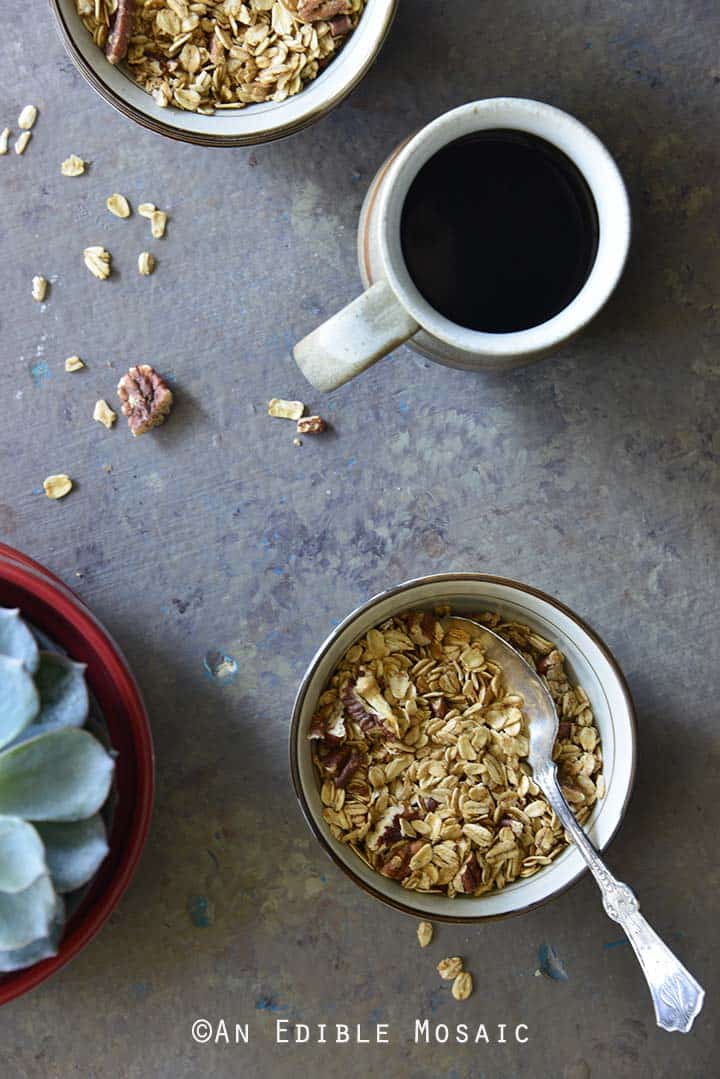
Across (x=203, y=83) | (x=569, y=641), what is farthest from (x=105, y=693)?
(x=203, y=83)

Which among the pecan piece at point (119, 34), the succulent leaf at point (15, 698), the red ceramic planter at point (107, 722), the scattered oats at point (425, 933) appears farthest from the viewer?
the scattered oats at point (425, 933)

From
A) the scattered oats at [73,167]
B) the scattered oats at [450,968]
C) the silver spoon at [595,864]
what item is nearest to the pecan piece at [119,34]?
the scattered oats at [73,167]

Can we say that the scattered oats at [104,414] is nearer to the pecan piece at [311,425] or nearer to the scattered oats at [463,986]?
the pecan piece at [311,425]

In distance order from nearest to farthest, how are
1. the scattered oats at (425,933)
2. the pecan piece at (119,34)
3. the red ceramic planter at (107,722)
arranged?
the red ceramic planter at (107,722) → the pecan piece at (119,34) → the scattered oats at (425,933)

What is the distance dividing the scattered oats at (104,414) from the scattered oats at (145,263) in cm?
12

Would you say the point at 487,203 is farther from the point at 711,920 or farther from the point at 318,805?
the point at 711,920

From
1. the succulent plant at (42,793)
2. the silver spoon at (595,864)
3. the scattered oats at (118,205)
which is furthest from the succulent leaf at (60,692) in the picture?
the scattered oats at (118,205)

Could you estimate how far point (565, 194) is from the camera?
77 cm

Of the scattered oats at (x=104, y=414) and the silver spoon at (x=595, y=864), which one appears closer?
the silver spoon at (x=595, y=864)

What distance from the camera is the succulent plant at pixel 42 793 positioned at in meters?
0.54

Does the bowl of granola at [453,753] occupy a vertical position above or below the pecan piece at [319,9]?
below

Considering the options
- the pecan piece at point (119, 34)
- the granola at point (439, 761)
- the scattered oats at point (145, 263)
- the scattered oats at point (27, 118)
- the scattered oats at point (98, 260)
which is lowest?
the granola at point (439, 761)

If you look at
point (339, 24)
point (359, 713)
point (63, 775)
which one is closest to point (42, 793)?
point (63, 775)

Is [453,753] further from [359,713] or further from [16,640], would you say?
[16,640]
